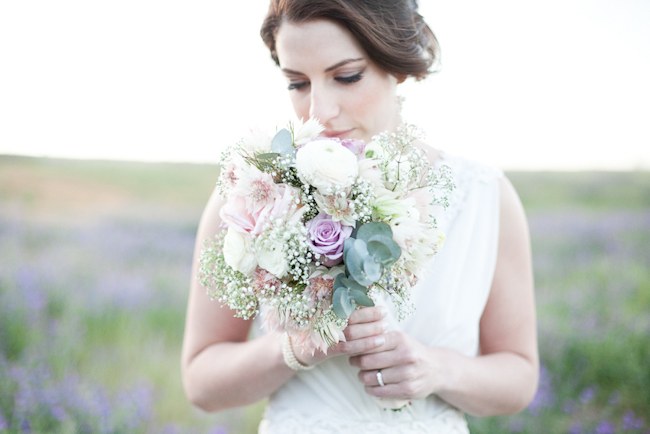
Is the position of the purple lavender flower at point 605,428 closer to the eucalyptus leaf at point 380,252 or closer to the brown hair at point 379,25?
the brown hair at point 379,25

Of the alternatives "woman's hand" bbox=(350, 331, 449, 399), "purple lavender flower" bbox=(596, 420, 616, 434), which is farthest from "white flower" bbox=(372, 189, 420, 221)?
"purple lavender flower" bbox=(596, 420, 616, 434)

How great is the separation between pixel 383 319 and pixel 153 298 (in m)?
3.26

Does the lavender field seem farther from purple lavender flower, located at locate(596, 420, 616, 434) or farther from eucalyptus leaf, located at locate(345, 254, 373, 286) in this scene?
eucalyptus leaf, located at locate(345, 254, 373, 286)

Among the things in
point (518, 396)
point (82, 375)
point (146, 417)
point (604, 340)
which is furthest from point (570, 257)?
point (82, 375)

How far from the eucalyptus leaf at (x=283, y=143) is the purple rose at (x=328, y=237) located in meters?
0.19

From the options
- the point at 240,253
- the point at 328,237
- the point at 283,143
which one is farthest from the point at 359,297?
the point at 283,143

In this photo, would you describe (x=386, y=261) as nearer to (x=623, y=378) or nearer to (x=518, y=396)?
(x=518, y=396)

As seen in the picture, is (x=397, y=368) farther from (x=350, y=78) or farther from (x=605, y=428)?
(x=605, y=428)

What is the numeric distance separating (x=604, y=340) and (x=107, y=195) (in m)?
3.96

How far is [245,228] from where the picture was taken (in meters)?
1.59

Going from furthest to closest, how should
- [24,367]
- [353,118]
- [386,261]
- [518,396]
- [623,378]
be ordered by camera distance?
[623,378] < [24,367] < [518,396] < [353,118] < [386,261]

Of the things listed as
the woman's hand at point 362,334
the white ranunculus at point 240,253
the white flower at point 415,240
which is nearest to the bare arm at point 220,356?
the woman's hand at point 362,334

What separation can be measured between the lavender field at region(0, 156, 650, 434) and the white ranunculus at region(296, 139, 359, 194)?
3284 millimetres

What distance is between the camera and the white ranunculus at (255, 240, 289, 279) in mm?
1514
